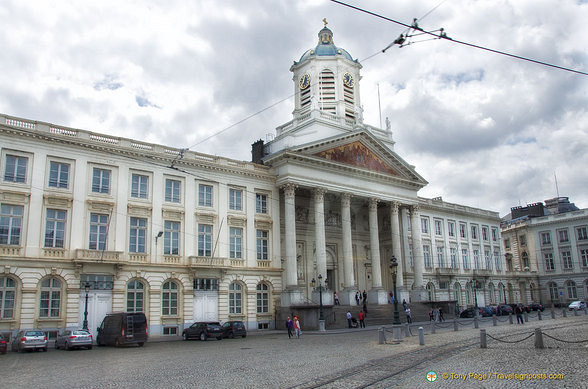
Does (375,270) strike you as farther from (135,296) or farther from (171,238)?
(135,296)

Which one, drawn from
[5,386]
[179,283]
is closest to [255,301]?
[179,283]

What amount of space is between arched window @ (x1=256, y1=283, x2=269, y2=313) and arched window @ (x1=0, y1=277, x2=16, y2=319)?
18.4 meters

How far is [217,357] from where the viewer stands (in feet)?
71.1

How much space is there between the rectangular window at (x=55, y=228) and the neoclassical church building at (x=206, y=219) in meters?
0.08

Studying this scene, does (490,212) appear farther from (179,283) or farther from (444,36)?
(444,36)

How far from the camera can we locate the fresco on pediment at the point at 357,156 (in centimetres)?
4731

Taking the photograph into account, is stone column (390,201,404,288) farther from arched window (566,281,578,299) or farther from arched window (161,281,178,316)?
arched window (566,281,578,299)

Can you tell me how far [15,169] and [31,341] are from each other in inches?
476

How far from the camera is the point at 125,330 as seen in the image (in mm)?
29422

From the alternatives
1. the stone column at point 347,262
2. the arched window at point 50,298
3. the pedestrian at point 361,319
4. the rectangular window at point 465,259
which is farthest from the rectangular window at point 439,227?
the arched window at point 50,298

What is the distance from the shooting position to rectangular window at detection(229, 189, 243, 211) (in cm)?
4331

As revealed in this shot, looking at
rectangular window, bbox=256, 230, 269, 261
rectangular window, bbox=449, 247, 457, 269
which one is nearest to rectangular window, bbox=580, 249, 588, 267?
rectangular window, bbox=449, 247, 457, 269

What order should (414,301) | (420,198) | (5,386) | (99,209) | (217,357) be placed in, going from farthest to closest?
1. (420,198)
2. (414,301)
3. (99,209)
4. (217,357)
5. (5,386)

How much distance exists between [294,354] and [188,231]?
20.4 meters
